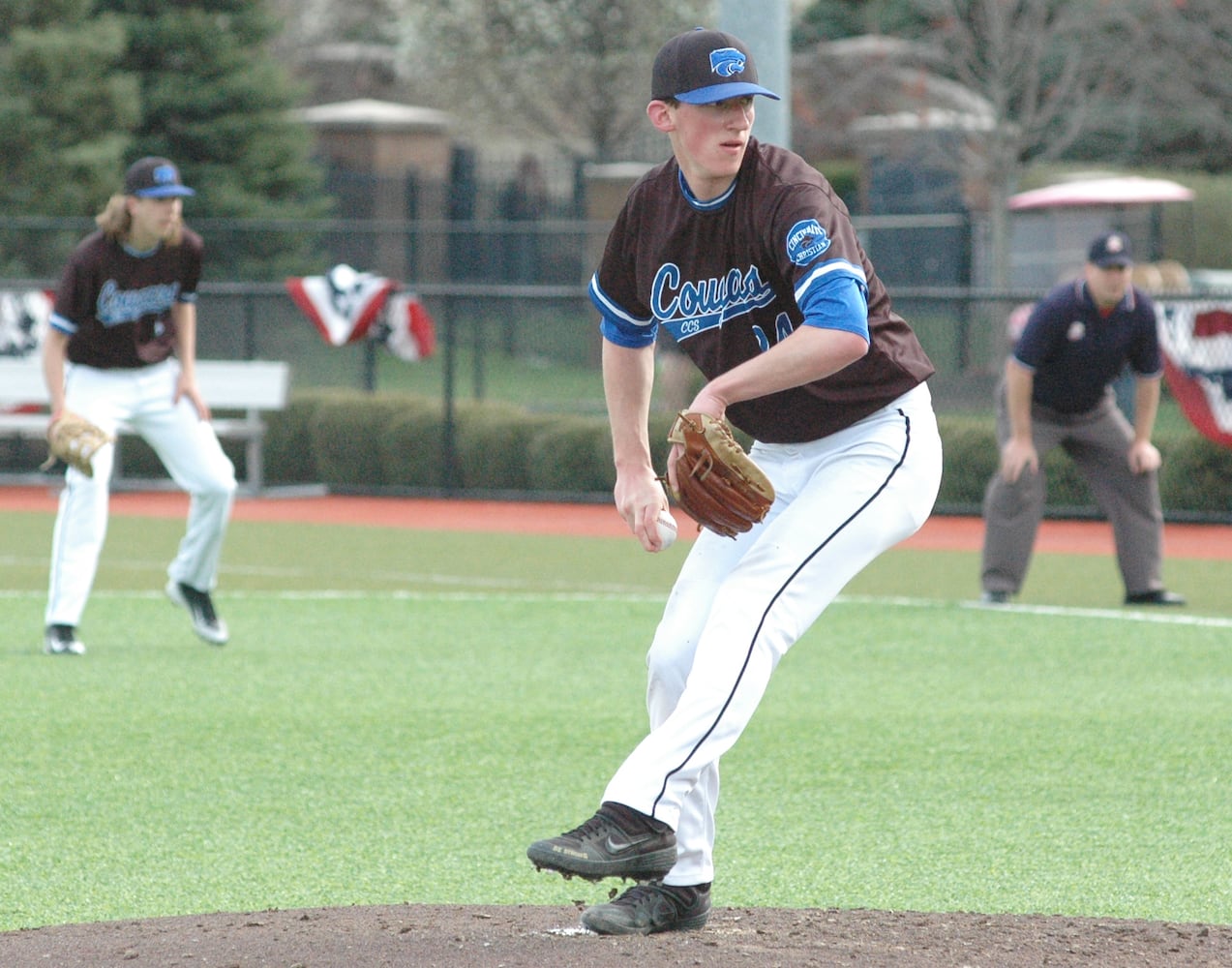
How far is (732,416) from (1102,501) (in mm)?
6264

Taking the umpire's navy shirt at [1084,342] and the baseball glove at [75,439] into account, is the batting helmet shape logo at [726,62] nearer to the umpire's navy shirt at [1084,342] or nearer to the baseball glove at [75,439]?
the baseball glove at [75,439]

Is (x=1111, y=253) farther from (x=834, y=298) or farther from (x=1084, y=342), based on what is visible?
(x=834, y=298)

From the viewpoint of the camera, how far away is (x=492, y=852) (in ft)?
17.2

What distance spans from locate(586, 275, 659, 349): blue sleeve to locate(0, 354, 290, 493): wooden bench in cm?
→ 1201

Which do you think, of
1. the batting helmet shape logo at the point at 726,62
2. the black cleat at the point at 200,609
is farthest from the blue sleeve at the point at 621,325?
the black cleat at the point at 200,609

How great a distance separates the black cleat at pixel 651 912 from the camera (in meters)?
4.10

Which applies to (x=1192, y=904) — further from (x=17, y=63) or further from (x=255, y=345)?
(x=17, y=63)

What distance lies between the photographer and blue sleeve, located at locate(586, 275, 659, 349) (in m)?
4.50

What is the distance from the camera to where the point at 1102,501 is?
10336 millimetres

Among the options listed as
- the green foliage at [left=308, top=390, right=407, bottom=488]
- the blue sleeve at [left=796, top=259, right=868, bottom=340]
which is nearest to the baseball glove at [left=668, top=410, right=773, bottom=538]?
the blue sleeve at [left=796, top=259, right=868, bottom=340]

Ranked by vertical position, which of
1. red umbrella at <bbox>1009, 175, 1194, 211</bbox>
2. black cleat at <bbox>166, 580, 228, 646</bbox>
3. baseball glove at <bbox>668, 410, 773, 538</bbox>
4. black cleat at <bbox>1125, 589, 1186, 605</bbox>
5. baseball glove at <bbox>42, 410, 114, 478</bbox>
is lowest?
black cleat at <bbox>1125, 589, 1186, 605</bbox>

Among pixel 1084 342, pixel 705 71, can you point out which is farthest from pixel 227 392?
pixel 705 71

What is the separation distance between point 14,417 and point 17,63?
11.2 m

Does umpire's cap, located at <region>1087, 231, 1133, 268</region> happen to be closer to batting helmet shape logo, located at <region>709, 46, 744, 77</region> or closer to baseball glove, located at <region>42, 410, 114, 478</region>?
baseball glove, located at <region>42, 410, 114, 478</region>
